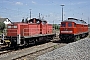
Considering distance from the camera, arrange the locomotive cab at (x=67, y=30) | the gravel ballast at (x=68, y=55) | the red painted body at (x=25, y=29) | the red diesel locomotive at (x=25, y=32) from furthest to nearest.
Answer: the locomotive cab at (x=67, y=30)
the red painted body at (x=25, y=29)
the red diesel locomotive at (x=25, y=32)
the gravel ballast at (x=68, y=55)

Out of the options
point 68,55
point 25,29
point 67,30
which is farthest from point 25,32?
point 68,55

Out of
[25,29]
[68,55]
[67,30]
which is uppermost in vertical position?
[25,29]

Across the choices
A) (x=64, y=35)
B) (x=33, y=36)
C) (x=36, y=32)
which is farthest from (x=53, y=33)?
(x=33, y=36)

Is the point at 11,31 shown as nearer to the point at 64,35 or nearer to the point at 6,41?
the point at 6,41

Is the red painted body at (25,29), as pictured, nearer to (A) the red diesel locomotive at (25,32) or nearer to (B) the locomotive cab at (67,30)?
(A) the red diesel locomotive at (25,32)

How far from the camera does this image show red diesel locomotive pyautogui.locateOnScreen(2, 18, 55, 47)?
50.9 ft

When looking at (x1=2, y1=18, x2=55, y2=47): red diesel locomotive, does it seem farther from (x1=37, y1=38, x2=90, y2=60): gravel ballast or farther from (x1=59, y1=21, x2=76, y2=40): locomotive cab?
(x1=37, y1=38, x2=90, y2=60): gravel ballast

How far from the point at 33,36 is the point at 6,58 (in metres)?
6.37

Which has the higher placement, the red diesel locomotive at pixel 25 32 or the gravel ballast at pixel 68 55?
the red diesel locomotive at pixel 25 32

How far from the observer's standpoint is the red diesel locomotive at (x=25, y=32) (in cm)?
1552

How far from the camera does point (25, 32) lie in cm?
1719

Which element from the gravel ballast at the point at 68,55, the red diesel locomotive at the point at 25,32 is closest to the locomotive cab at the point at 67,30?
the red diesel locomotive at the point at 25,32

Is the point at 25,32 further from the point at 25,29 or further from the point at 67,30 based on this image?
the point at 67,30

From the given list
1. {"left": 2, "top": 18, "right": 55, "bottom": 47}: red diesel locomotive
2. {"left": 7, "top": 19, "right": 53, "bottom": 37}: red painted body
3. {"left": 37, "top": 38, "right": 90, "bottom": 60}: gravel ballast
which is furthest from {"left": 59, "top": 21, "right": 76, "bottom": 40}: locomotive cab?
{"left": 37, "top": 38, "right": 90, "bottom": 60}: gravel ballast
